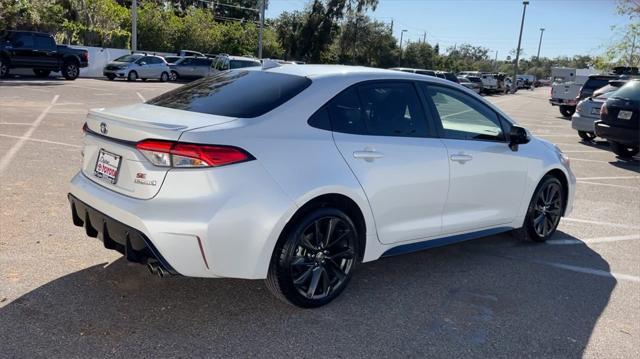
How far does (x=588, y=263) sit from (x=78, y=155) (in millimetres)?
6889

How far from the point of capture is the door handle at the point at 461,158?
4.52 meters

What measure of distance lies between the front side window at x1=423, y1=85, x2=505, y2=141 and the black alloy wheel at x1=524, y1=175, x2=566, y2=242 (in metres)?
0.88

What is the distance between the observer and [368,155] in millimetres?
3928

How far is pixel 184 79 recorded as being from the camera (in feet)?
109

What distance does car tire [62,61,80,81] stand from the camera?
25.2 meters

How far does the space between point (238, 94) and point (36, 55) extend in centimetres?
2330

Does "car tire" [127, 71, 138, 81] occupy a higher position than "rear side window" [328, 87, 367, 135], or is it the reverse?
"rear side window" [328, 87, 367, 135]

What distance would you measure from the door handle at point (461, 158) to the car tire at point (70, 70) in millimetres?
24333

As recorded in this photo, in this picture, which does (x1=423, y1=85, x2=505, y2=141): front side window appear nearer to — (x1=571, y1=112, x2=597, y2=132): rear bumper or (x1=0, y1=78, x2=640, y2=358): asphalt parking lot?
(x1=0, y1=78, x2=640, y2=358): asphalt parking lot

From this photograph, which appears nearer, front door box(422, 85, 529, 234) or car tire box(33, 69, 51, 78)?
front door box(422, 85, 529, 234)

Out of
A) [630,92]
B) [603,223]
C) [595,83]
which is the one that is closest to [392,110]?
[603,223]

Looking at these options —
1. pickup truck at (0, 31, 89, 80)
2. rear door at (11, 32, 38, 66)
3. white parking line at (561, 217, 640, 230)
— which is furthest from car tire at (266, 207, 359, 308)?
rear door at (11, 32, 38, 66)

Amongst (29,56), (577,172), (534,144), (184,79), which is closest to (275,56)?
(184,79)

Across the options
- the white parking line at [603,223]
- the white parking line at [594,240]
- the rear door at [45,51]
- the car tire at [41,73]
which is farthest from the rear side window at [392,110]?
the car tire at [41,73]
